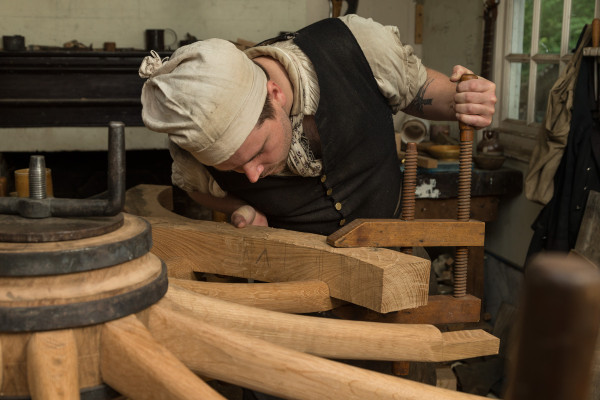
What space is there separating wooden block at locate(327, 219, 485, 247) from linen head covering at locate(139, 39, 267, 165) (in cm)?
36

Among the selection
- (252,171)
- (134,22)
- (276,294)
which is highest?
(134,22)

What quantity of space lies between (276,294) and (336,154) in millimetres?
723

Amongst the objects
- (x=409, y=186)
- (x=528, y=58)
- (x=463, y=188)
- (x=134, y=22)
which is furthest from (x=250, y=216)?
(x=134, y=22)

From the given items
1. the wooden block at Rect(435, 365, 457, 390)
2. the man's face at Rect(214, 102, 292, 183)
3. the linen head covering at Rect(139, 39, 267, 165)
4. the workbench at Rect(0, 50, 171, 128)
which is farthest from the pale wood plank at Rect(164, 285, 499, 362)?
the workbench at Rect(0, 50, 171, 128)

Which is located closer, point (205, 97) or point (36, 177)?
point (36, 177)

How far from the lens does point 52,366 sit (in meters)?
Result: 0.83

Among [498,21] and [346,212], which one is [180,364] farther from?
[498,21]

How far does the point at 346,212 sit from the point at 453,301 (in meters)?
0.55

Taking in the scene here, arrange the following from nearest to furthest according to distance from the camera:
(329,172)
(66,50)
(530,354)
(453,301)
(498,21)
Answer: (530,354)
(453,301)
(329,172)
(498,21)
(66,50)

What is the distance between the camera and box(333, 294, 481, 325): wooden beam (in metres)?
1.51

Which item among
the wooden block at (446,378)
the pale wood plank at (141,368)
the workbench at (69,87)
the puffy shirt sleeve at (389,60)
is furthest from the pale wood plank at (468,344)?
the workbench at (69,87)

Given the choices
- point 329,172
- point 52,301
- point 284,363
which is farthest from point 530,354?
point 329,172

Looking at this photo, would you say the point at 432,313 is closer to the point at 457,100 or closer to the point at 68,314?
the point at 457,100

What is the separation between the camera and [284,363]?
0.90 meters
